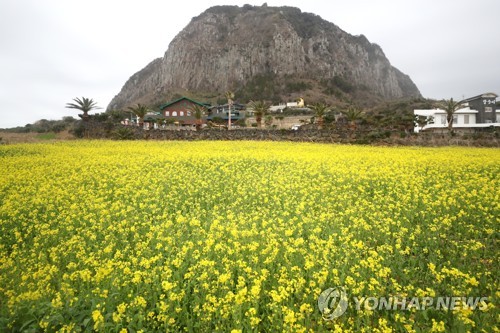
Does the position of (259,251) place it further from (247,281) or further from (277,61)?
(277,61)

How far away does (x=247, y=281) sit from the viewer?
5.15m

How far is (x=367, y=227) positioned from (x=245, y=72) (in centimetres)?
15120

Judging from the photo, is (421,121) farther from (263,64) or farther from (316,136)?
(263,64)

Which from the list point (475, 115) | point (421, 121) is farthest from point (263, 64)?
point (421, 121)

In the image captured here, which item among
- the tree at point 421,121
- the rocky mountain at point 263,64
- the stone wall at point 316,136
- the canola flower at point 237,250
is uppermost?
the rocky mountain at point 263,64

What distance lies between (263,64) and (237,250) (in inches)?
6112

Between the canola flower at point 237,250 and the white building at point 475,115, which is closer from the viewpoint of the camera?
the canola flower at point 237,250

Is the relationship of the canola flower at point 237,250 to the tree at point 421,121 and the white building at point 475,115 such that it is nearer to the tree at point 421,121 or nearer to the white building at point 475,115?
the tree at point 421,121

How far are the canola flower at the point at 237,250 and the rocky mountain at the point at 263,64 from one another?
363 feet

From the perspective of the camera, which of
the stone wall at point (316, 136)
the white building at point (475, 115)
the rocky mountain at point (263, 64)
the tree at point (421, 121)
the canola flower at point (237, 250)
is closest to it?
the canola flower at point (237, 250)

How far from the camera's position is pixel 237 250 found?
5.86 metres

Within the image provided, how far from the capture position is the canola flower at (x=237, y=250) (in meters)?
4.26

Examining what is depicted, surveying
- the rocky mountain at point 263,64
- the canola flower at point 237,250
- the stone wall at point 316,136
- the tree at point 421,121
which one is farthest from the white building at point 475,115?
the rocky mountain at point 263,64

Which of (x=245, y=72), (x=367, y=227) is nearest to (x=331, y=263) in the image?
(x=367, y=227)
